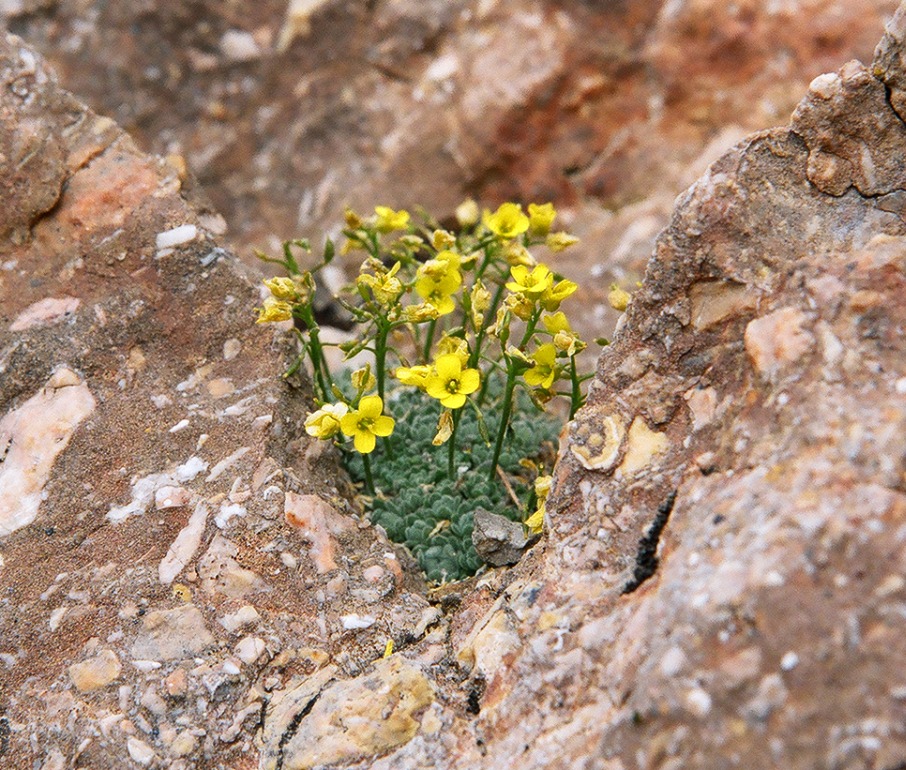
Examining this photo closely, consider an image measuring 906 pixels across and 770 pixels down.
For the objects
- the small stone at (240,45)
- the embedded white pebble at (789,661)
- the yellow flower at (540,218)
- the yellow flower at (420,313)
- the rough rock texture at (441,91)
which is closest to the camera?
the embedded white pebble at (789,661)

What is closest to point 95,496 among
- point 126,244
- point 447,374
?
point 126,244

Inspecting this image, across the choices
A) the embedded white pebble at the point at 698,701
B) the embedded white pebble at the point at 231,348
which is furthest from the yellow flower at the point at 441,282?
the embedded white pebble at the point at 698,701

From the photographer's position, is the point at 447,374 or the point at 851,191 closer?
the point at 851,191

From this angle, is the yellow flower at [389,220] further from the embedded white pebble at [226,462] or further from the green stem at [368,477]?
the embedded white pebble at [226,462]

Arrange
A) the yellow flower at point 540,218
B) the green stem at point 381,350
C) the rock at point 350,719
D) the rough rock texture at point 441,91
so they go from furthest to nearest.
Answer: the rough rock texture at point 441,91
the yellow flower at point 540,218
the green stem at point 381,350
the rock at point 350,719

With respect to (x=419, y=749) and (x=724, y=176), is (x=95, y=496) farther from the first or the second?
(x=724, y=176)

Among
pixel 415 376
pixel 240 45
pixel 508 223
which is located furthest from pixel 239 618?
pixel 240 45

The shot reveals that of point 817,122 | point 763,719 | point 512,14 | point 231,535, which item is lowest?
point 231,535
